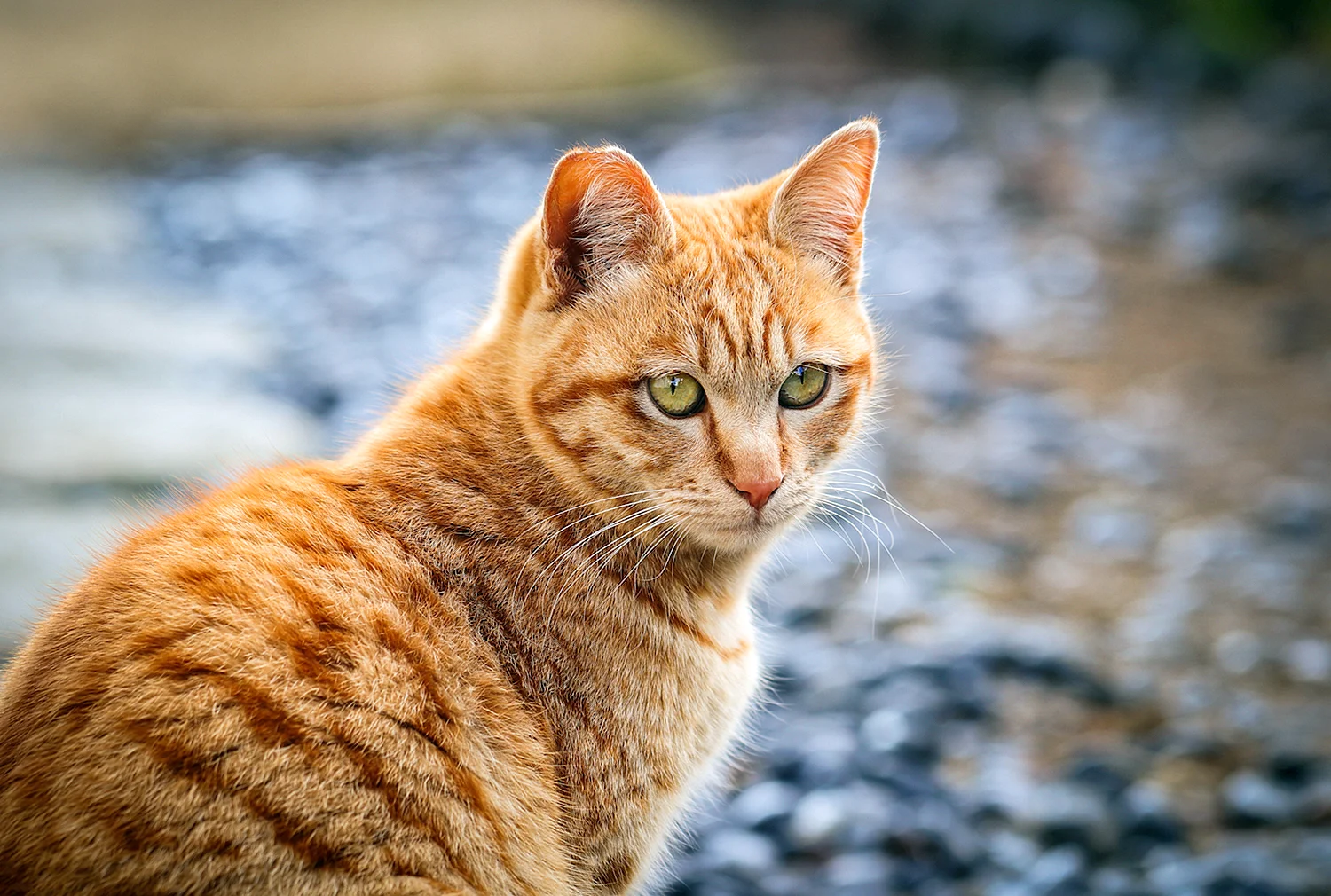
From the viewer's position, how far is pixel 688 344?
6.73ft

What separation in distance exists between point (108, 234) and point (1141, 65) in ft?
25.0

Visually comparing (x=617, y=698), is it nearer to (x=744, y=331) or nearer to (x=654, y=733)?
(x=654, y=733)

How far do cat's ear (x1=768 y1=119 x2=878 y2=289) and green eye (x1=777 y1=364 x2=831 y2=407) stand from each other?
274 millimetres

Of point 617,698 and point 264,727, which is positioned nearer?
point 264,727

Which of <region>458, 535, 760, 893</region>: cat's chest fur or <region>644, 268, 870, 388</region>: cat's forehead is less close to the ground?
<region>644, 268, 870, 388</region>: cat's forehead

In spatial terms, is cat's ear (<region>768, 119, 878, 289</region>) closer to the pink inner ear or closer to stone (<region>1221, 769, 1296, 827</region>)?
the pink inner ear

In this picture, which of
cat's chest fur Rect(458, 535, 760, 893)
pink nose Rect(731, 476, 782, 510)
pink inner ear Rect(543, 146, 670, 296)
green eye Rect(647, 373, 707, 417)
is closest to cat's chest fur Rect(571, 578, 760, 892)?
cat's chest fur Rect(458, 535, 760, 893)

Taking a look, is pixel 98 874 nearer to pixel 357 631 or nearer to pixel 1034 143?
pixel 357 631

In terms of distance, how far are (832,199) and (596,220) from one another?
493 millimetres

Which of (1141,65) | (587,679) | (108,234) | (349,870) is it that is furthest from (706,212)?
(1141,65)

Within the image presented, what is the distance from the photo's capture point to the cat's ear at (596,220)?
6.54 ft

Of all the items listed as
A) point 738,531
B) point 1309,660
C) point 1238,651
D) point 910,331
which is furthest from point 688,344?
point 910,331

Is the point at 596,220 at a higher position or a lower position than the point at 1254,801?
higher

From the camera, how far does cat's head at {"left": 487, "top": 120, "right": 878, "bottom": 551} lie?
204 centimetres
